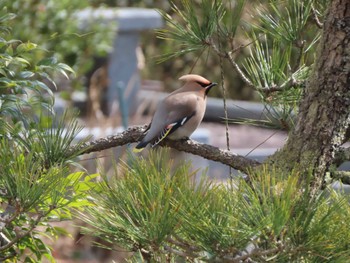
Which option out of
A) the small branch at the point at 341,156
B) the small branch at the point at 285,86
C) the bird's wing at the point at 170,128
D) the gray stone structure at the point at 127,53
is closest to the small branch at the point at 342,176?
the small branch at the point at 341,156

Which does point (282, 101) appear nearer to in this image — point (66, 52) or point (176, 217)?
point (176, 217)

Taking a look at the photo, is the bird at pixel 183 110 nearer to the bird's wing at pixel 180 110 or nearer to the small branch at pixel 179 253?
the bird's wing at pixel 180 110

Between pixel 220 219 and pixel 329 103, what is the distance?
20.2 inches

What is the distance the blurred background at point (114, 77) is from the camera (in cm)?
577

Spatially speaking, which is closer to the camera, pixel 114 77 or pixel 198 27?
pixel 198 27

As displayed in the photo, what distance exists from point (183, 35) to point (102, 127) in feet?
11.5

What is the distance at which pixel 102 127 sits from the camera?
6.29 m

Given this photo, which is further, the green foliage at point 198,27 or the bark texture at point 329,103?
the green foliage at point 198,27

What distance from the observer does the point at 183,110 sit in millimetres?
4398

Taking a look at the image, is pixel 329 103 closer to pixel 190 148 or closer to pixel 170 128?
pixel 190 148

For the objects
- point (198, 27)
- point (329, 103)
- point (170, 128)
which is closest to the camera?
point (329, 103)

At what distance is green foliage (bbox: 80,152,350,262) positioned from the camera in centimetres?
184

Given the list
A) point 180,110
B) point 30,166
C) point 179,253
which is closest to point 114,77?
point 180,110

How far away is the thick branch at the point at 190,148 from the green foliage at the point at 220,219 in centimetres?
38
